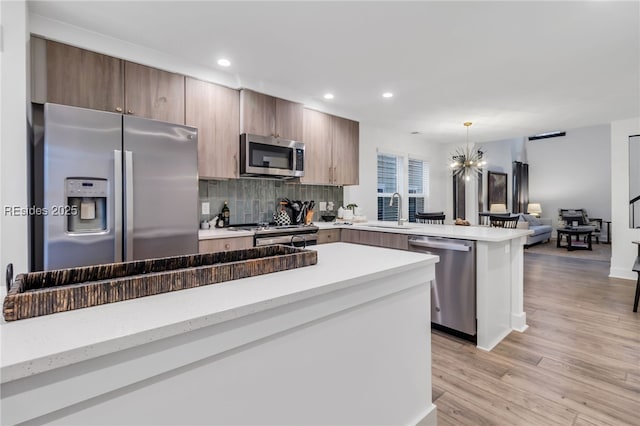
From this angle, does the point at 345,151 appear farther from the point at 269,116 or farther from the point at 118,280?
the point at 118,280

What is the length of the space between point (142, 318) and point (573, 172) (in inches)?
488

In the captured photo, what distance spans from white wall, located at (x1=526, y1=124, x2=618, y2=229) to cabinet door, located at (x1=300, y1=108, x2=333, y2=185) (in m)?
8.74

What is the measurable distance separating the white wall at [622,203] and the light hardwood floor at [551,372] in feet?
5.15

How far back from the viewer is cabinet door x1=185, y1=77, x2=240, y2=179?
301 cm

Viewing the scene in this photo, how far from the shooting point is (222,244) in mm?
2900

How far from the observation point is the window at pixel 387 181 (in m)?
5.68

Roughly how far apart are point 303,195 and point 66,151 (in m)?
2.72

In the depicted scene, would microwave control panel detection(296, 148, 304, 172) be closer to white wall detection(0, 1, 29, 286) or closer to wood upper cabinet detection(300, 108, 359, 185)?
wood upper cabinet detection(300, 108, 359, 185)

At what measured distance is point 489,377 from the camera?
7.00 feet

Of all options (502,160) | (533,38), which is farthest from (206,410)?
(502,160)

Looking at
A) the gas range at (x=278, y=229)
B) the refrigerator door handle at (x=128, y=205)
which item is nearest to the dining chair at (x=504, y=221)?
the gas range at (x=278, y=229)

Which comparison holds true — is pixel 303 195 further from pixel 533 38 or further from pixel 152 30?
pixel 533 38

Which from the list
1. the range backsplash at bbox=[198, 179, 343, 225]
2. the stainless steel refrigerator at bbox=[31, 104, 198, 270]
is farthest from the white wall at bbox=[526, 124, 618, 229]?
the stainless steel refrigerator at bbox=[31, 104, 198, 270]

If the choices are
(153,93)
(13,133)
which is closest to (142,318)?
(13,133)
